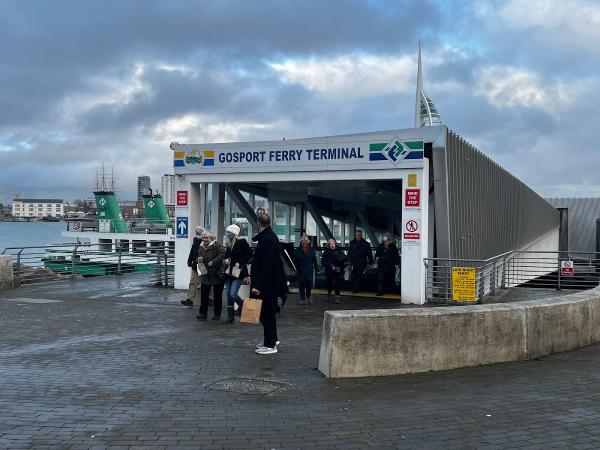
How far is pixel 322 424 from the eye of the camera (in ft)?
16.7

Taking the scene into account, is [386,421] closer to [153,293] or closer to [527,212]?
[153,293]

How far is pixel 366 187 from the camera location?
1717 centimetres

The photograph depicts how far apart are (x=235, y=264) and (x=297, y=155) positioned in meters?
5.27

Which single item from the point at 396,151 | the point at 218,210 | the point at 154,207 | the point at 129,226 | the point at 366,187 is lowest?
the point at 129,226

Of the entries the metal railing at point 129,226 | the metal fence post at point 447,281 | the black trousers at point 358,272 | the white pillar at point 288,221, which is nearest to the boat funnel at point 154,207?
the metal railing at point 129,226

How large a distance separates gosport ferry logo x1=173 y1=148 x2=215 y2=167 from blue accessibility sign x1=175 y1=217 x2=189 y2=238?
4.67ft

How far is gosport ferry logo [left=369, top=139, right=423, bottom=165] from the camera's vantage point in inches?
529

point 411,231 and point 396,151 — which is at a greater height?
point 396,151

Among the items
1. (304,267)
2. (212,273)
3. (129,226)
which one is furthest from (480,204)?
(129,226)

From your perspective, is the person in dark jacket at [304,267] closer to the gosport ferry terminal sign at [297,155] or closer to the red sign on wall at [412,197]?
the gosport ferry terminal sign at [297,155]

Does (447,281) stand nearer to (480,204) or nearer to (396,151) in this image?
(396,151)

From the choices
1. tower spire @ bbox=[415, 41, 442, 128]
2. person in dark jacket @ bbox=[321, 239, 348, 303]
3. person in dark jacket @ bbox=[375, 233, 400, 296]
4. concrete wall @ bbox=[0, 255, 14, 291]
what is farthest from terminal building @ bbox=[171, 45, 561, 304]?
tower spire @ bbox=[415, 41, 442, 128]

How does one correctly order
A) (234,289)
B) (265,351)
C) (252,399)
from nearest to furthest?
(252,399) → (265,351) → (234,289)

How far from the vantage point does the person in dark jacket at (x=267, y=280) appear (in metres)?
7.84
